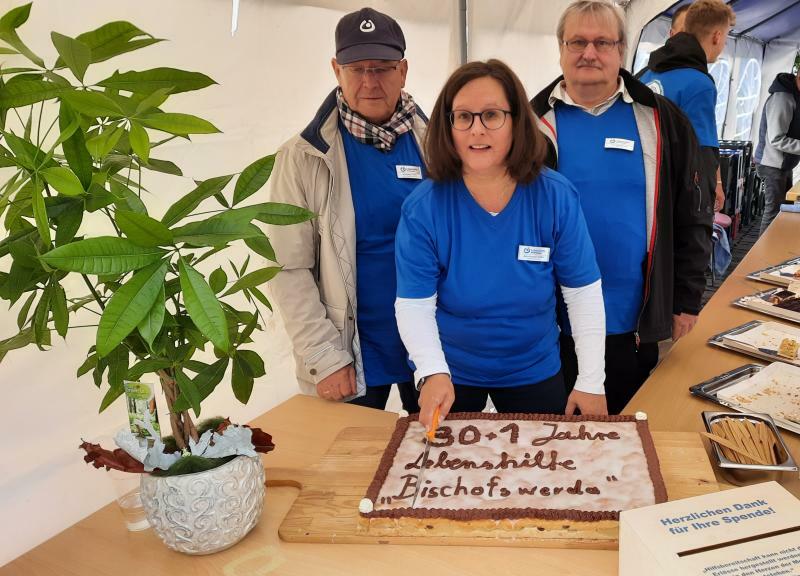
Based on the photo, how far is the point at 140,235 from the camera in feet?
2.17

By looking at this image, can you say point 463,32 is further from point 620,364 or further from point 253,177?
point 253,177

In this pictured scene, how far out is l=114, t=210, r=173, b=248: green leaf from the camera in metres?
0.64

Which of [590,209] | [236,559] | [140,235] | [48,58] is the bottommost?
[236,559]

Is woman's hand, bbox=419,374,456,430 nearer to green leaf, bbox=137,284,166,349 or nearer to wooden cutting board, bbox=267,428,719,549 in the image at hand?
wooden cutting board, bbox=267,428,719,549

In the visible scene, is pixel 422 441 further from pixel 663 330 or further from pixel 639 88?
pixel 639 88

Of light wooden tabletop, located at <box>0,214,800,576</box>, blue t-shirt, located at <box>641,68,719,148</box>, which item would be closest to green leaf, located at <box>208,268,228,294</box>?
light wooden tabletop, located at <box>0,214,800,576</box>

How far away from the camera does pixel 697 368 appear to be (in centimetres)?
167

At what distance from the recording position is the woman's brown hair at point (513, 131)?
4.64 feet

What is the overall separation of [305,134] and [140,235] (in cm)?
101

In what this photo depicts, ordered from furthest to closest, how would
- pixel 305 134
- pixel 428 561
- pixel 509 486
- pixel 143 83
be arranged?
1. pixel 305 134
2. pixel 509 486
3. pixel 428 561
4. pixel 143 83

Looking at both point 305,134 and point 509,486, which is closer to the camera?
point 509,486

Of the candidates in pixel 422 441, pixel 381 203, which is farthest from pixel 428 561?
pixel 381 203

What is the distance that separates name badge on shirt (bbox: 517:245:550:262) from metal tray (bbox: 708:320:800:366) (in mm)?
773

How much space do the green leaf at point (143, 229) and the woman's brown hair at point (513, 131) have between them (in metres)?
0.89
